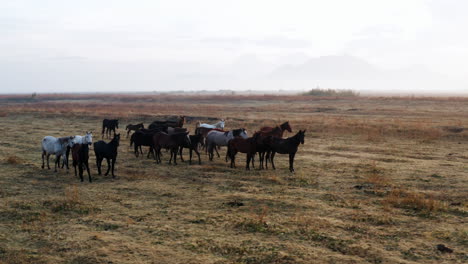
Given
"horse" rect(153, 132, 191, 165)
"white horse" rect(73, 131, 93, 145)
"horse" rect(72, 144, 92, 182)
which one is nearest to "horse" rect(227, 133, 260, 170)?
"horse" rect(153, 132, 191, 165)

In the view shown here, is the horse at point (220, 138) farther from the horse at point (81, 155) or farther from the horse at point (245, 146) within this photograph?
the horse at point (81, 155)

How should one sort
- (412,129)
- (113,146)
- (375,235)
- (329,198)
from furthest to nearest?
(412,129) → (113,146) → (329,198) → (375,235)

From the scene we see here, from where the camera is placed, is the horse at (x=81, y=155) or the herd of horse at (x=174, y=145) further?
the herd of horse at (x=174, y=145)

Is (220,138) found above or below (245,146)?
above

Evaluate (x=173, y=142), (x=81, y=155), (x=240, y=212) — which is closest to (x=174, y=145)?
(x=173, y=142)

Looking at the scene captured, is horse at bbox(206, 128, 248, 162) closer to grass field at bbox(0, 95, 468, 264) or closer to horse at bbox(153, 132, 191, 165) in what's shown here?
grass field at bbox(0, 95, 468, 264)

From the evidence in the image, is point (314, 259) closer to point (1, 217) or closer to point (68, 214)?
point (68, 214)

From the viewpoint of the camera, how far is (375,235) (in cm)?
776

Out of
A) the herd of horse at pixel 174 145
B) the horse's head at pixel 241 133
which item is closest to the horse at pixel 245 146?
the herd of horse at pixel 174 145

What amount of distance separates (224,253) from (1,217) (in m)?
5.87

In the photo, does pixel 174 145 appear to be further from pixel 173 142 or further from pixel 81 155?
pixel 81 155

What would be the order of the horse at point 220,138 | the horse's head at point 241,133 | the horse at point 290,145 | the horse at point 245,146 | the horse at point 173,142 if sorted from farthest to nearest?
the horse at point 220,138 → the horse's head at point 241,133 → the horse at point 173,142 → the horse at point 245,146 → the horse at point 290,145

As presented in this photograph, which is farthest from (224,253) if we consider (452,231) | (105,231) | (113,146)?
(113,146)

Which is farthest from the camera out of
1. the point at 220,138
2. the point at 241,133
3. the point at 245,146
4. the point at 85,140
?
the point at 220,138
